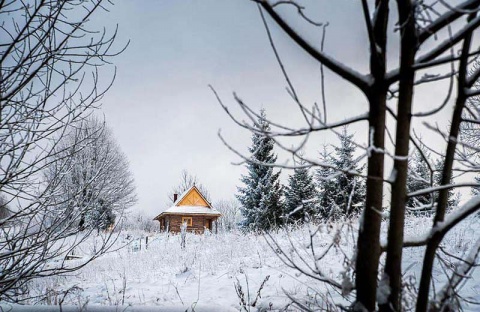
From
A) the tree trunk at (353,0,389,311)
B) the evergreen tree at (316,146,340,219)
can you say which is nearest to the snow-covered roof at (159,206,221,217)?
the evergreen tree at (316,146,340,219)

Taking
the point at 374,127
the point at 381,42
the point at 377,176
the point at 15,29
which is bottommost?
the point at 377,176

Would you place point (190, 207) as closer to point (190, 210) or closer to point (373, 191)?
point (190, 210)

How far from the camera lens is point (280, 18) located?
1.21 metres

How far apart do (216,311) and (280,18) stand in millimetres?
2164

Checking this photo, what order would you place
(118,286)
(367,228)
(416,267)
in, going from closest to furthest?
(367,228)
(416,267)
(118,286)

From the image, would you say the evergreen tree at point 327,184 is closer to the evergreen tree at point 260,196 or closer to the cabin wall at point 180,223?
the evergreen tree at point 260,196

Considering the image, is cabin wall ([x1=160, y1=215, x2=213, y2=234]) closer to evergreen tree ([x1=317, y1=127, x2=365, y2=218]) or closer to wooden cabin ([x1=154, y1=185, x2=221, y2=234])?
wooden cabin ([x1=154, y1=185, x2=221, y2=234])

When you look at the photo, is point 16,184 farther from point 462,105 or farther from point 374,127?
point 462,105

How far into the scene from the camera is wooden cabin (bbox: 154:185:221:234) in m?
27.2

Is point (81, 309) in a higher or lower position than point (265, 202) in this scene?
lower

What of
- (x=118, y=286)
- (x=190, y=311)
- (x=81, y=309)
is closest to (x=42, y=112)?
(x=81, y=309)

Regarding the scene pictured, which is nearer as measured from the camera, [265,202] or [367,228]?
[367,228]

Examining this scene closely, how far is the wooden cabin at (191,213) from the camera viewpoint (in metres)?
27.2

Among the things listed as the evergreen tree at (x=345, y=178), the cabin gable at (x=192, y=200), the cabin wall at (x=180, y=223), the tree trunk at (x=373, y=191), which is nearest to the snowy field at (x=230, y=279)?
the evergreen tree at (x=345, y=178)
